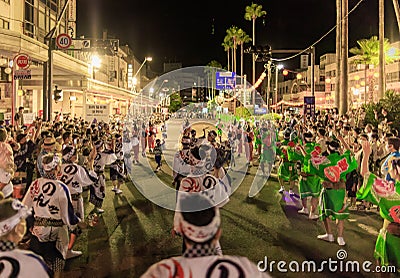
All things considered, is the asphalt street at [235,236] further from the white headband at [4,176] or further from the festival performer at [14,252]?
the festival performer at [14,252]

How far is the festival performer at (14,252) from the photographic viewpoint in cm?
308

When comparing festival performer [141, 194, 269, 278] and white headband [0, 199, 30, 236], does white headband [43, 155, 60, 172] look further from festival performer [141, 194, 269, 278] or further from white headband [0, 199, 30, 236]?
festival performer [141, 194, 269, 278]

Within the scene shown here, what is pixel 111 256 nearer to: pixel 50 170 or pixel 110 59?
pixel 50 170

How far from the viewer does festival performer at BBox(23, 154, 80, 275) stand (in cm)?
538

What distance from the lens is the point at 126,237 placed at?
29.0 feet

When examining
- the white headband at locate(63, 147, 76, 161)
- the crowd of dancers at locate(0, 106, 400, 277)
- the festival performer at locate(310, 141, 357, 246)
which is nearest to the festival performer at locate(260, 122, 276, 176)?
the crowd of dancers at locate(0, 106, 400, 277)

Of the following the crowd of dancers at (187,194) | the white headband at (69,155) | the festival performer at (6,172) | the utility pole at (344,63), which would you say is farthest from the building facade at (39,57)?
the utility pole at (344,63)

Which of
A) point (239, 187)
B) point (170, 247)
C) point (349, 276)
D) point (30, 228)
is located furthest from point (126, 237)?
point (239, 187)

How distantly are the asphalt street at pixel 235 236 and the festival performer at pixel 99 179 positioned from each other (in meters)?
0.41

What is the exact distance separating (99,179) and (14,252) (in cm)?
767

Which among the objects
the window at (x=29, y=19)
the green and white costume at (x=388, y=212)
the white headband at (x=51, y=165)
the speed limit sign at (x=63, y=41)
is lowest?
the green and white costume at (x=388, y=212)

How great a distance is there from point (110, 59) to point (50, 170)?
71386mm

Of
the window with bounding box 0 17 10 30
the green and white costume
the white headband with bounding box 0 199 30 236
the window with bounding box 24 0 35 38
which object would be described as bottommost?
the green and white costume

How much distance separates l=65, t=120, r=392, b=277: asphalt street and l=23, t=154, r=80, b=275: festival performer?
4.56 feet
